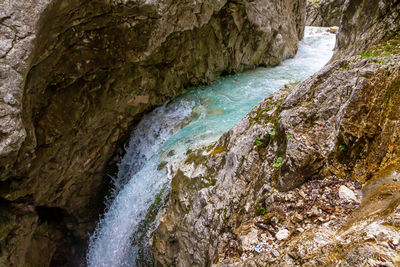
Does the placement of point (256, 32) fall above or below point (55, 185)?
above

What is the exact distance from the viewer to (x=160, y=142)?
7.44 meters

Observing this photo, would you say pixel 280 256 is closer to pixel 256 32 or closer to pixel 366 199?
pixel 366 199

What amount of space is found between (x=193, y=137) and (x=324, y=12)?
2377cm

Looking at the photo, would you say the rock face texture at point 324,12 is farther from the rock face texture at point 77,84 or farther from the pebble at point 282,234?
the pebble at point 282,234

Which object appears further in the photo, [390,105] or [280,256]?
[390,105]

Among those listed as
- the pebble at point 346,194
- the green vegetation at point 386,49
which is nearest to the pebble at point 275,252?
the pebble at point 346,194

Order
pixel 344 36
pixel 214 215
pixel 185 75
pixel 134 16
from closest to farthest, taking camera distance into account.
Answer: pixel 214 215, pixel 344 36, pixel 134 16, pixel 185 75

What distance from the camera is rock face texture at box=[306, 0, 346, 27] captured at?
866 inches

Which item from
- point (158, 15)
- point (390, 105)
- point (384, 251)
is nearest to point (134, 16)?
point (158, 15)

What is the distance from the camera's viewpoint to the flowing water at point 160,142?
5.87 meters

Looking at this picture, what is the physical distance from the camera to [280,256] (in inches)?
85.9

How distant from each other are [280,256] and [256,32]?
9.81 metres

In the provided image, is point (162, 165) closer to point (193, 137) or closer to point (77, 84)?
point (193, 137)

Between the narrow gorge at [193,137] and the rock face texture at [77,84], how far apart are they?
0.04 metres
